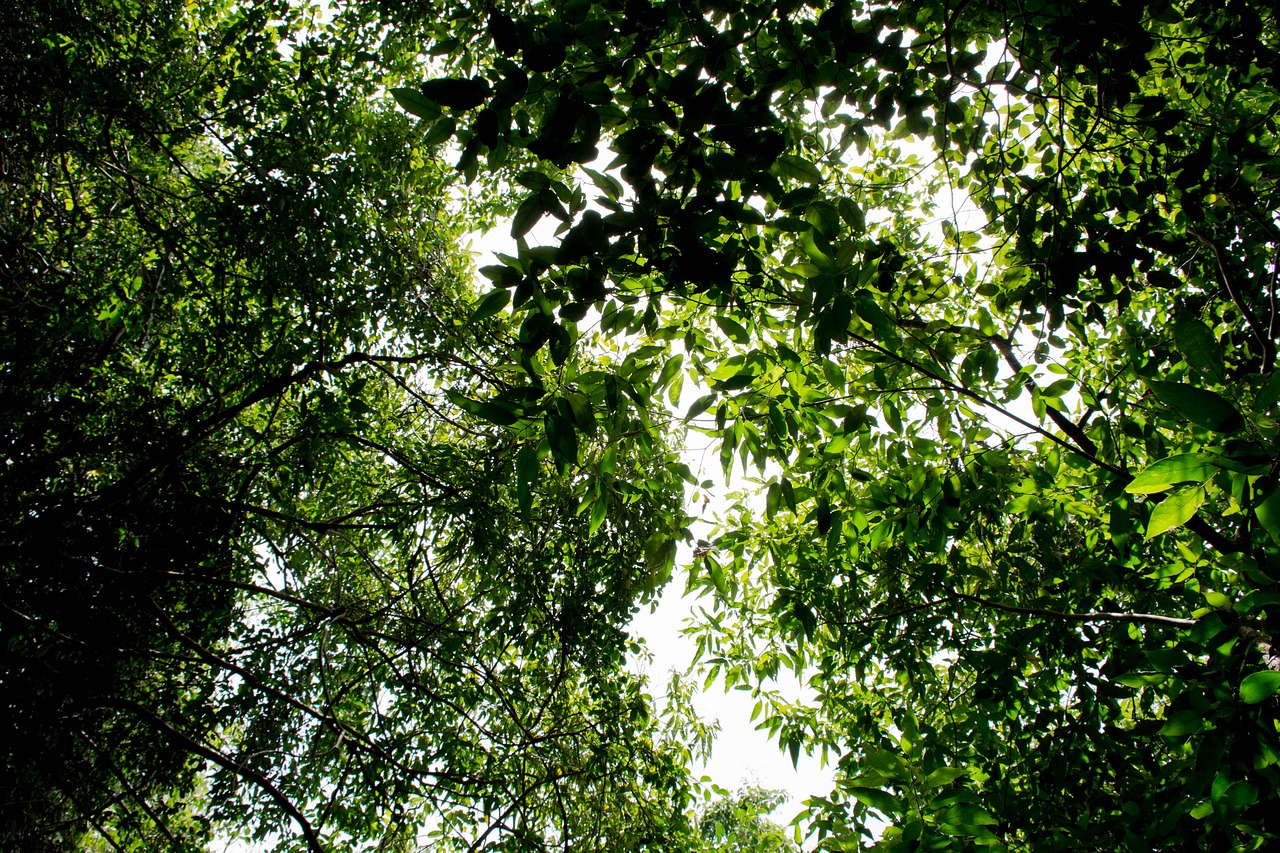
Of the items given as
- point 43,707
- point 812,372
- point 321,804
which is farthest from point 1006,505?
point 43,707

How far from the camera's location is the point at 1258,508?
2.97ft

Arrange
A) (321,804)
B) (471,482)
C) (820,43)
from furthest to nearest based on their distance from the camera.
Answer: (321,804) < (471,482) < (820,43)

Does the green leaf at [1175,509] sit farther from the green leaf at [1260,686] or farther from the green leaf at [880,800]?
the green leaf at [880,800]

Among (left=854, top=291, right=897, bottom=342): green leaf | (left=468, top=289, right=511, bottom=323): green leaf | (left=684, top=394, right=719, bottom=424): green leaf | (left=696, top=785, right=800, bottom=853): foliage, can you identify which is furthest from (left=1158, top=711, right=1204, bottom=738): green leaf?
(left=696, top=785, right=800, bottom=853): foliage

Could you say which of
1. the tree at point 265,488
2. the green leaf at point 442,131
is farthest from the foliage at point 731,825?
the green leaf at point 442,131

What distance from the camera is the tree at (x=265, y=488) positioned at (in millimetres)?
3965

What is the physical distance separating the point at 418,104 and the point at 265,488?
467 centimetres

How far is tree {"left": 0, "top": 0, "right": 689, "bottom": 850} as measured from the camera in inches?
156

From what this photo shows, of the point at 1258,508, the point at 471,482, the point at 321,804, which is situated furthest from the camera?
the point at 321,804

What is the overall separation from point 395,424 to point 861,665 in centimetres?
400

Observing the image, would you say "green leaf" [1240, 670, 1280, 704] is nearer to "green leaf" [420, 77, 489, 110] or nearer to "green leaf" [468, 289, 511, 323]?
"green leaf" [468, 289, 511, 323]

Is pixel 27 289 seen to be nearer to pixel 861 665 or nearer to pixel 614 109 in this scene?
pixel 614 109

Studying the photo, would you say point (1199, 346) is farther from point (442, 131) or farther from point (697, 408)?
point (442, 131)

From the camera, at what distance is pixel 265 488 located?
16.2ft
